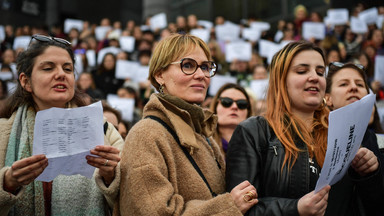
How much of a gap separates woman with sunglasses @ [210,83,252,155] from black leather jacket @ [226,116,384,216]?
1937 millimetres

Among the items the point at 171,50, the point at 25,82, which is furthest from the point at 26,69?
the point at 171,50

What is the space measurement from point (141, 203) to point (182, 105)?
2.10ft

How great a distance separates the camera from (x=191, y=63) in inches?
105

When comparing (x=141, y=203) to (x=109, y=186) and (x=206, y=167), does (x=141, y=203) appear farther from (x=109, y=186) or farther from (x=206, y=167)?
(x=206, y=167)

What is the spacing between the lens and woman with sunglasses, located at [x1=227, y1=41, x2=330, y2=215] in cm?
235

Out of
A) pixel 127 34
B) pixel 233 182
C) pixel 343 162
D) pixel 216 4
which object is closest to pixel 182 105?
pixel 233 182

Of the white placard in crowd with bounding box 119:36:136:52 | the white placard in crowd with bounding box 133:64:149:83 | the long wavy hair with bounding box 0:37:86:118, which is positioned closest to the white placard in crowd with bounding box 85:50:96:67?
the white placard in crowd with bounding box 119:36:136:52

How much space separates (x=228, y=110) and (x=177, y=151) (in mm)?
2241

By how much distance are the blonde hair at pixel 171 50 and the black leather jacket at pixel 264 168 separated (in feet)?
1.92

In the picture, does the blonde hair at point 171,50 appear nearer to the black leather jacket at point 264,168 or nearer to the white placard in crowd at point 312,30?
the black leather jacket at point 264,168

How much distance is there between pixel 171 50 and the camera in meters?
2.68

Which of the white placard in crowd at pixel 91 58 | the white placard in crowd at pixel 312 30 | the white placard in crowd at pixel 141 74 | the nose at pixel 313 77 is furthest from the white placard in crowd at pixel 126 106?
the white placard in crowd at pixel 312 30

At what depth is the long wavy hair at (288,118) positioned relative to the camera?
2.56 meters

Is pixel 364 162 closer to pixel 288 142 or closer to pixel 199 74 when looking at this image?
pixel 288 142
